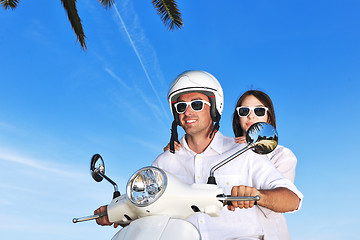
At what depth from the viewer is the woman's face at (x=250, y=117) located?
15.6ft

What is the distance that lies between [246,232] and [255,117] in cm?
215

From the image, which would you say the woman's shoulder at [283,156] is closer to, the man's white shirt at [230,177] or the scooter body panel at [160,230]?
the man's white shirt at [230,177]

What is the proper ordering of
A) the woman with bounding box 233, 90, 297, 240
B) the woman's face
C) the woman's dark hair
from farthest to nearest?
1. the woman's dark hair
2. the woman's face
3. the woman with bounding box 233, 90, 297, 240

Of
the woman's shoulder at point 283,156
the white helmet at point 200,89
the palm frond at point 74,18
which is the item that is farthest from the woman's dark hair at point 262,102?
the palm frond at point 74,18

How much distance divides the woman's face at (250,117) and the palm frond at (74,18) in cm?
566

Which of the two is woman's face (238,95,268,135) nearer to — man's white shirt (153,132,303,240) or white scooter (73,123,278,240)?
man's white shirt (153,132,303,240)

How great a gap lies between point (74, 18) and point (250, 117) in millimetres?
5906

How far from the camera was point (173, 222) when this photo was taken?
1984 mm

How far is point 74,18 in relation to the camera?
9344mm

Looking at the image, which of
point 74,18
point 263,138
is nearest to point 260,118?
point 263,138

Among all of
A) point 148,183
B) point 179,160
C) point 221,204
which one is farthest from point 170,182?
point 179,160

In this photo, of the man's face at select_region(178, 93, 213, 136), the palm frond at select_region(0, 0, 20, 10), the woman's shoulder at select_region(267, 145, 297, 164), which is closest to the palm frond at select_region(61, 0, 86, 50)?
the palm frond at select_region(0, 0, 20, 10)

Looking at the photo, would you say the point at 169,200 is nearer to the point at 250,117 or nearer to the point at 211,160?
the point at 211,160

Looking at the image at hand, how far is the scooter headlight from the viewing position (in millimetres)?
1977
